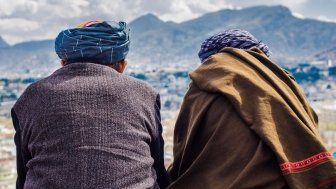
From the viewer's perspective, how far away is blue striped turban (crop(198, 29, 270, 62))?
1.53 m

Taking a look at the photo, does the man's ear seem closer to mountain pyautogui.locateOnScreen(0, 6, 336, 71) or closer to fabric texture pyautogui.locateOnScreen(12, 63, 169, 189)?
fabric texture pyautogui.locateOnScreen(12, 63, 169, 189)

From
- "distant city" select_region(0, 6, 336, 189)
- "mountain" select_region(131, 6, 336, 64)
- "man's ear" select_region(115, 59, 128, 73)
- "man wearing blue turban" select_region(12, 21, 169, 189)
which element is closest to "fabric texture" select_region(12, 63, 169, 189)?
"man wearing blue turban" select_region(12, 21, 169, 189)

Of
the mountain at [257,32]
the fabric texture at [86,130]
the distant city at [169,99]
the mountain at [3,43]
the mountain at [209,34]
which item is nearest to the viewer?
the fabric texture at [86,130]

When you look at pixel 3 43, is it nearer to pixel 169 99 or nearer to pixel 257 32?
pixel 257 32

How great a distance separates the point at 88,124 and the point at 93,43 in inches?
10.0

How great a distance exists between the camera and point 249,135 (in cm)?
125

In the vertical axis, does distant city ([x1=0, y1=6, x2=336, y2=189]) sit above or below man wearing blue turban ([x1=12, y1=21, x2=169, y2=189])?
below

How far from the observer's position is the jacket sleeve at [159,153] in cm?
136

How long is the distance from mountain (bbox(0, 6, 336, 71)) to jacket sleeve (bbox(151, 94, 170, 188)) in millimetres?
144639

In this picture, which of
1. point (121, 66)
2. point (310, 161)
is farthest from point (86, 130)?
point (310, 161)

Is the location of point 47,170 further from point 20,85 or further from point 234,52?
point 20,85

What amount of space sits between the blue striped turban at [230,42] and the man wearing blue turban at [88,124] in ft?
0.98

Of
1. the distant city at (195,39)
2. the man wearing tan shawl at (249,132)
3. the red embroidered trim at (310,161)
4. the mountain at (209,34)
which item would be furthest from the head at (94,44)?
the mountain at (209,34)

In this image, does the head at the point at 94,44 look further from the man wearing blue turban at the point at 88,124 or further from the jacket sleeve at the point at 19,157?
the jacket sleeve at the point at 19,157
